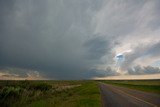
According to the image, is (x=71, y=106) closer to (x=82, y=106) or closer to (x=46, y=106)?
(x=82, y=106)

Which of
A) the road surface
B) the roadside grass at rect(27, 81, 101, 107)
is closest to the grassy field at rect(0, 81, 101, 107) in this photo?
the roadside grass at rect(27, 81, 101, 107)

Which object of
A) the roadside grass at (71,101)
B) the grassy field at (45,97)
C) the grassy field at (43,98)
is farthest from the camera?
the grassy field at (45,97)

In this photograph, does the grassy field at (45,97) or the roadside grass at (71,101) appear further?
the grassy field at (45,97)

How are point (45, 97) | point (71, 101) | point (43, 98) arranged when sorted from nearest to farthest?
1. point (71, 101)
2. point (43, 98)
3. point (45, 97)

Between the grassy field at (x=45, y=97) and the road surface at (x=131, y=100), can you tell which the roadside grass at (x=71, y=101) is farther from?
the road surface at (x=131, y=100)

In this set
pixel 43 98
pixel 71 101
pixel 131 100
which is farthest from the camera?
pixel 43 98

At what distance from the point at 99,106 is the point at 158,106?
195 inches

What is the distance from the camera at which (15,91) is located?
1167 inches

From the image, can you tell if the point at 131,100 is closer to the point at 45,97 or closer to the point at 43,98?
the point at 43,98

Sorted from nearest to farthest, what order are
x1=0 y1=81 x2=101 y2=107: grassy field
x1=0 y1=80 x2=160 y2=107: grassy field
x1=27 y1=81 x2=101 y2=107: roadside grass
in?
x1=27 y1=81 x2=101 y2=107: roadside grass → x1=0 y1=81 x2=101 y2=107: grassy field → x1=0 y1=80 x2=160 y2=107: grassy field

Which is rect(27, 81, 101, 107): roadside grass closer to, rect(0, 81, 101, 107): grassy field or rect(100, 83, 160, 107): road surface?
rect(0, 81, 101, 107): grassy field

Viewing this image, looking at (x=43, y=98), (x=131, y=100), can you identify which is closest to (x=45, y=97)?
(x=43, y=98)

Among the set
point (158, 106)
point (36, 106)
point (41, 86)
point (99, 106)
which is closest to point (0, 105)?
point (36, 106)

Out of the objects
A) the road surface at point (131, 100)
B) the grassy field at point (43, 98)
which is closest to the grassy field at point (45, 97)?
the grassy field at point (43, 98)
